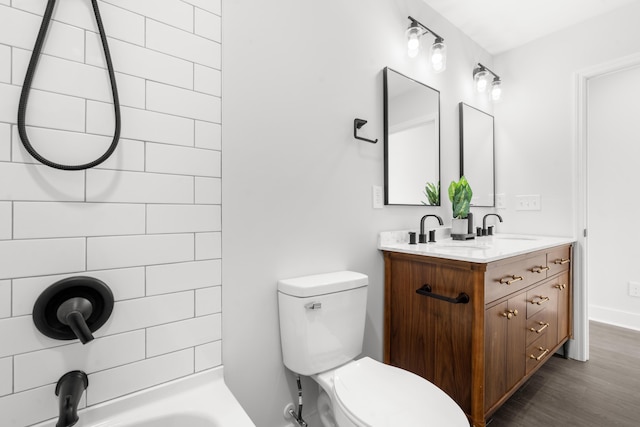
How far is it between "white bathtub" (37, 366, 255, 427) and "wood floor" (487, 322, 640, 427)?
4.54ft

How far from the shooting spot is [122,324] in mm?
968

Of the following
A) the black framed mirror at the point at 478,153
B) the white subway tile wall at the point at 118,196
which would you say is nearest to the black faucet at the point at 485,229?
the black framed mirror at the point at 478,153

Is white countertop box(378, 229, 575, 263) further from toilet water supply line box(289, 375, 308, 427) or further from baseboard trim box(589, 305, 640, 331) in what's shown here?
baseboard trim box(589, 305, 640, 331)

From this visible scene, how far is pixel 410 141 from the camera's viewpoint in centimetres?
185

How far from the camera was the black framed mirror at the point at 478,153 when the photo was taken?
2.27 metres

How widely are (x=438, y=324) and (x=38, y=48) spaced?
5.78ft

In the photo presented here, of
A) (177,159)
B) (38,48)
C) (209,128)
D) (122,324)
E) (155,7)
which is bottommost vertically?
(122,324)

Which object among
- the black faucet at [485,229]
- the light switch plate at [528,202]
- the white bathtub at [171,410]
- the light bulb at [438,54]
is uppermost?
the light bulb at [438,54]

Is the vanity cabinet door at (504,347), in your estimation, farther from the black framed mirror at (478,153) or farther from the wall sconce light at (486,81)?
the wall sconce light at (486,81)

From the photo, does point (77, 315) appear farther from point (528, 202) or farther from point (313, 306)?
point (528, 202)

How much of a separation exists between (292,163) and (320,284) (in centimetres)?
55

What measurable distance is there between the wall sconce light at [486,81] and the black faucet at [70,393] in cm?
286

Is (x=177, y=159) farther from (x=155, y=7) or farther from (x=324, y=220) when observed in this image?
(x=324, y=220)

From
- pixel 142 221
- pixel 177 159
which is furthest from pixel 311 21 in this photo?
pixel 142 221
